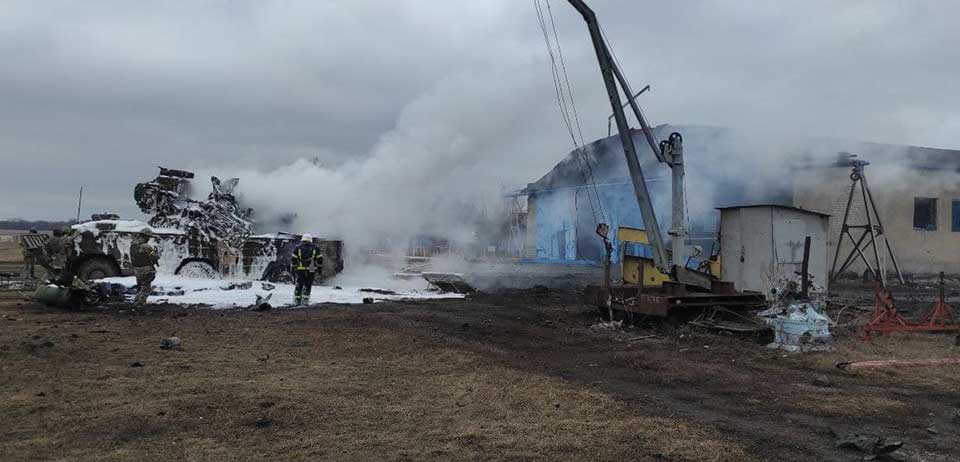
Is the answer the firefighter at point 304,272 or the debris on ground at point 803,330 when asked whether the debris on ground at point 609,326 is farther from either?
the firefighter at point 304,272

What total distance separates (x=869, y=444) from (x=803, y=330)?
4673 millimetres

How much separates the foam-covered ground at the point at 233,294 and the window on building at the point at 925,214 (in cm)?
1935

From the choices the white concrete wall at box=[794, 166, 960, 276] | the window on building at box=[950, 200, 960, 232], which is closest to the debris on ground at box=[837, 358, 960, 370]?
the white concrete wall at box=[794, 166, 960, 276]

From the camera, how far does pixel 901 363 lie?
830cm

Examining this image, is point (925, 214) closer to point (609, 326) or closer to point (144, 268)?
point (609, 326)

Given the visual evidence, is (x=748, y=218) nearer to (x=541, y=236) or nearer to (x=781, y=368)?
(x=781, y=368)

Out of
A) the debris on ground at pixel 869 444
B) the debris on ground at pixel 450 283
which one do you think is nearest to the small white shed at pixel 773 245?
the debris on ground at pixel 450 283

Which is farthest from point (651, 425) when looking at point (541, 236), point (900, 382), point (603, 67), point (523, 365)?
point (541, 236)

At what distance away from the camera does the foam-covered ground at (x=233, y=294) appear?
48.5ft

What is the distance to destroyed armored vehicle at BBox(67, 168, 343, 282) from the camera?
16531mm

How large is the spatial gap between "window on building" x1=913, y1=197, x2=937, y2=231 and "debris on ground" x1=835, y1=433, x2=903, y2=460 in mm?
25417

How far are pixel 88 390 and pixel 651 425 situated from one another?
504 cm

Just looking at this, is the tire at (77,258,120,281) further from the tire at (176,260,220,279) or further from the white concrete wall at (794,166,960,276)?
the white concrete wall at (794,166,960,276)

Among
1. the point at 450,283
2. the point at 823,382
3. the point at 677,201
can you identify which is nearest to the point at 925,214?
the point at 677,201
